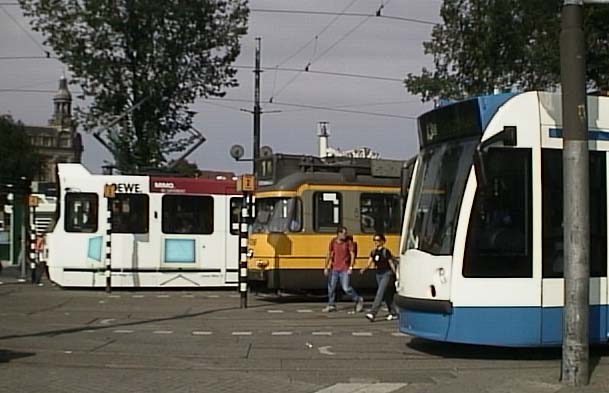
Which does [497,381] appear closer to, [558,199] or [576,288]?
[576,288]

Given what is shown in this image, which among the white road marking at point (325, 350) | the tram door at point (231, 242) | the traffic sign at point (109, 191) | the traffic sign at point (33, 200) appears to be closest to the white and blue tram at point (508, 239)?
the white road marking at point (325, 350)

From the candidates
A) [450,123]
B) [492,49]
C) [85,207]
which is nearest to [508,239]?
[450,123]

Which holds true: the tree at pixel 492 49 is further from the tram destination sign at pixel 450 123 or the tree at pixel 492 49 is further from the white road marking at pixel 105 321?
the white road marking at pixel 105 321

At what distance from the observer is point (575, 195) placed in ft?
39.3

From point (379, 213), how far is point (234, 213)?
5031 mm

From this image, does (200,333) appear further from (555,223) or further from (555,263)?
(555,223)

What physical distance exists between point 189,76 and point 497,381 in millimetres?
26735

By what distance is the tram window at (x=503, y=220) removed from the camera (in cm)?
1346

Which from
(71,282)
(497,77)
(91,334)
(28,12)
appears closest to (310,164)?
(497,77)

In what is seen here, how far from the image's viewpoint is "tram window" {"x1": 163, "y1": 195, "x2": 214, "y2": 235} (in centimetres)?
2934

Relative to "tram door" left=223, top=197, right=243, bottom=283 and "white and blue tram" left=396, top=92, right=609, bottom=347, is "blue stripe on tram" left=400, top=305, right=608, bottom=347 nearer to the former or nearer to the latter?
"white and blue tram" left=396, top=92, right=609, bottom=347

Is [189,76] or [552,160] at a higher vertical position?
[189,76]

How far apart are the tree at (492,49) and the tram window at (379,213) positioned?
3.42 metres

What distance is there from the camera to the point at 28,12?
3734cm
